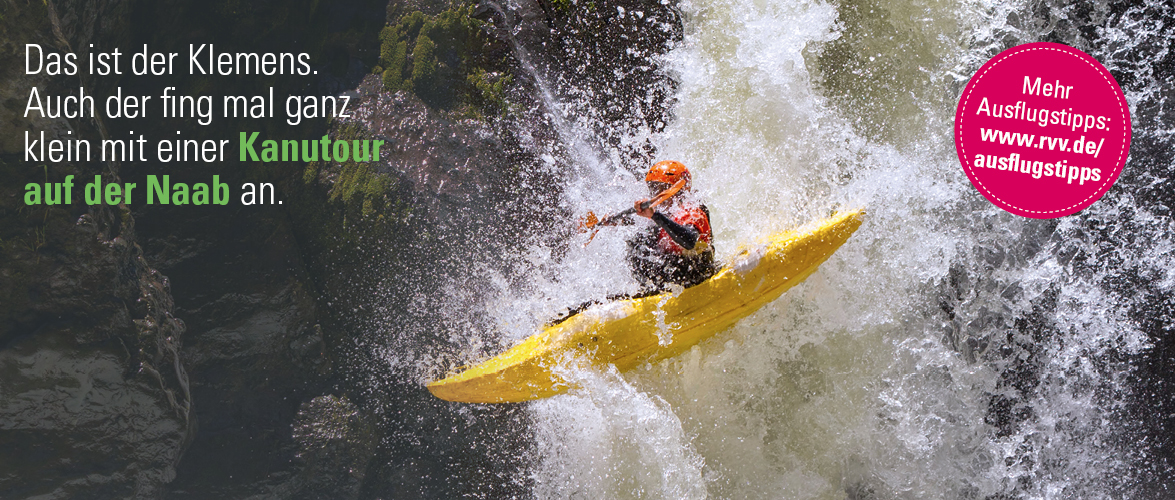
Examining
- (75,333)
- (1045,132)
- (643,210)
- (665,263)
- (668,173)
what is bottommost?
(75,333)

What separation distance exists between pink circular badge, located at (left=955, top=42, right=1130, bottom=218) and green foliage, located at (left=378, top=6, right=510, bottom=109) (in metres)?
2.88

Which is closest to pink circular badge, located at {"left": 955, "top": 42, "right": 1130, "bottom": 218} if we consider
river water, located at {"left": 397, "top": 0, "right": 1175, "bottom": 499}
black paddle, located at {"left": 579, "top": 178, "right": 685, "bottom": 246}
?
river water, located at {"left": 397, "top": 0, "right": 1175, "bottom": 499}

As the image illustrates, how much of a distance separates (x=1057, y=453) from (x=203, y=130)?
19.1ft

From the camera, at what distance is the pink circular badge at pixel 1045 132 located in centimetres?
388

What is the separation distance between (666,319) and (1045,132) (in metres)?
2.32

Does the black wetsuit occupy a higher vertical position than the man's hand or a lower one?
lower

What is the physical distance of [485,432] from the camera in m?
4.95

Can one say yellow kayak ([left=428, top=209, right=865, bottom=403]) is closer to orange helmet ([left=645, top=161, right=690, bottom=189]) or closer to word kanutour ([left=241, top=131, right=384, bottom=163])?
orange helmet ([left=645, top=161, right=690, bottom=189])

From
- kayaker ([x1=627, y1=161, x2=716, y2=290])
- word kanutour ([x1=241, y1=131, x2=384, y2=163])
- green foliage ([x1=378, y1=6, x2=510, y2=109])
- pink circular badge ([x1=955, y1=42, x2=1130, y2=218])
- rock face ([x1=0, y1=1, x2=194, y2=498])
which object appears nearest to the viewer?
kayaker ([x1=627, y1=161, x2=716, y2=290])

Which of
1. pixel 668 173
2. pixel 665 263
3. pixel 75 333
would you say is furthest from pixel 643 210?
pixel 75 333

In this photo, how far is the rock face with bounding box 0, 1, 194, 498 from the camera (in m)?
4.45

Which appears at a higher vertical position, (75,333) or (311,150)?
(311,150)

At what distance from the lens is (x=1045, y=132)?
12.7 ft

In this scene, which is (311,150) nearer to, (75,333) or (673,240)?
(75,333)
